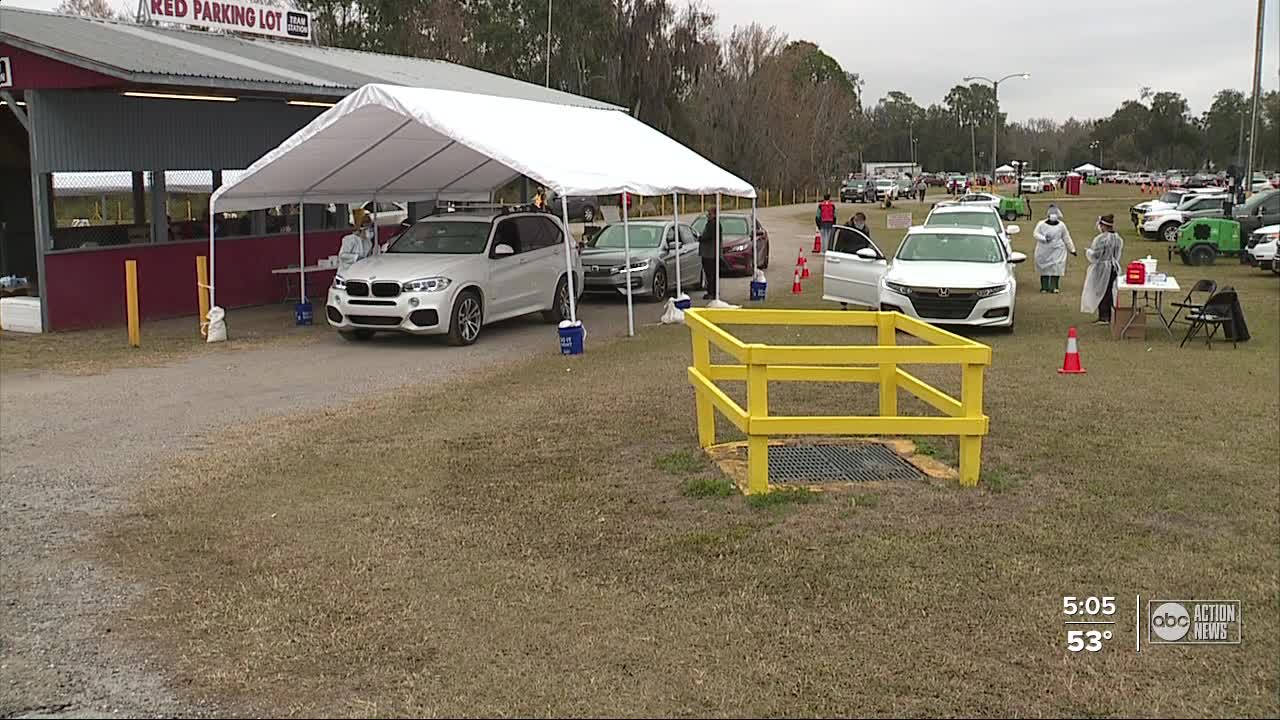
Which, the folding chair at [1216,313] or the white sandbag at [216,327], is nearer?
the folding chair at [1216,313]

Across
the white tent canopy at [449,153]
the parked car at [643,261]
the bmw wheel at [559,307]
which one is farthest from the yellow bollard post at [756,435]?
the parked car at [643,261]

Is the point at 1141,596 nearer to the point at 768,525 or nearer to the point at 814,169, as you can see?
the point at 768,525

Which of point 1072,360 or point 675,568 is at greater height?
point 1072,360

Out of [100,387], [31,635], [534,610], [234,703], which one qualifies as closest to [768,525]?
[534,610]

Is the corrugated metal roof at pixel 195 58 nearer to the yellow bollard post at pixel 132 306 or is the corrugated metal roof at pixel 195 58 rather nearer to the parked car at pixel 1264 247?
the yellow bollard post at pixel 132 306

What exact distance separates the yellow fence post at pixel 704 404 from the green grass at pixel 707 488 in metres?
1.09

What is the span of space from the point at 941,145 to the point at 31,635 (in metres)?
155

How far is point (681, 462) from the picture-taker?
8172mm

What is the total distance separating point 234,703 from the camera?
4.59m

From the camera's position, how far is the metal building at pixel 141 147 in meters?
16.3

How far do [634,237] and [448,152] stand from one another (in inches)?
163

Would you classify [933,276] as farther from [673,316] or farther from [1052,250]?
[1052,250]

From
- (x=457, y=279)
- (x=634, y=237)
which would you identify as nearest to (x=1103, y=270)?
(x=634, y=237)

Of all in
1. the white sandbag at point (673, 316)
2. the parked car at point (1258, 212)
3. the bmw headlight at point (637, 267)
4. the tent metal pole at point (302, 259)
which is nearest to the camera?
the white sandbag at point (673, 316)
